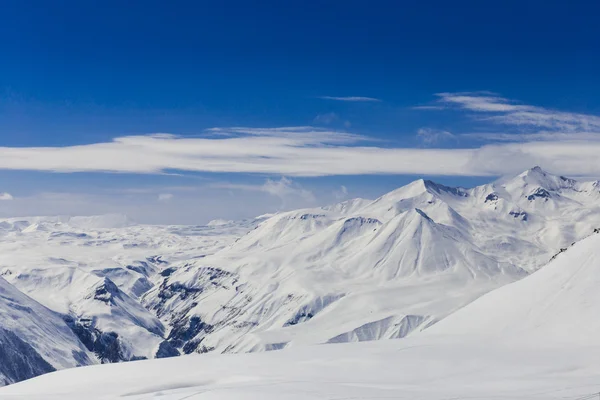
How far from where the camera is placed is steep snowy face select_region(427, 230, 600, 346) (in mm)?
88062

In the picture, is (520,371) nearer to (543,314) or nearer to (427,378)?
(427,378)

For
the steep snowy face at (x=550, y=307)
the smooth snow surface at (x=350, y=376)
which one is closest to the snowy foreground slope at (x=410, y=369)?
the smooth snow surface at (x=350, y=376)

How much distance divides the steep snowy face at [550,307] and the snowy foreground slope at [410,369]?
24cm

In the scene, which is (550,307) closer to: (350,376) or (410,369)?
(410,369)

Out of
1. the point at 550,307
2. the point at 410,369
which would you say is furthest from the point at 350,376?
the point at 550,307

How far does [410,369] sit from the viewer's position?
6297 cm

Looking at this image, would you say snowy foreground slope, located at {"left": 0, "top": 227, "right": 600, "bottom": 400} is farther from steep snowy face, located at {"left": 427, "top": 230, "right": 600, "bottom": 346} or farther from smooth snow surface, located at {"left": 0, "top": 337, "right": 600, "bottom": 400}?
steep snowy face, located at {"left": 427, "top": 230, "right": 600, "bottom": 346}

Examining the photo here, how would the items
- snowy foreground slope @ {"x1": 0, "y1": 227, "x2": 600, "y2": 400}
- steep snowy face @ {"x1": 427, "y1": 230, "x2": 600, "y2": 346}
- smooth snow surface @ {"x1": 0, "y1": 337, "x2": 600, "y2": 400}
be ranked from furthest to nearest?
steep snowy face @ {"x1": 427, "y1": 230, "x2": 600, "y2": 346} < snowy foreground slope @ {"x1": 0, "y1": 227, "x2": 600, "y2": 400} < smooth snow surface @ {"x1": 0, "y1": 337, "x2": 600, "y2": 400}

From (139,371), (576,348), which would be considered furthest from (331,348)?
(576,348)

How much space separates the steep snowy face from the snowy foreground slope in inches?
9.5

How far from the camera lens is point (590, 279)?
101000 mm

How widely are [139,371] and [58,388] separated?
785cm

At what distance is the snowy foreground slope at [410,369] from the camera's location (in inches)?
1945

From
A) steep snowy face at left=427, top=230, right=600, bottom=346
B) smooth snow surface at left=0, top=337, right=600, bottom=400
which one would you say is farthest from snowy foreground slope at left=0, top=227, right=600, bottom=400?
steep snowy face at left=427, top=230, right=600, bottom=346
